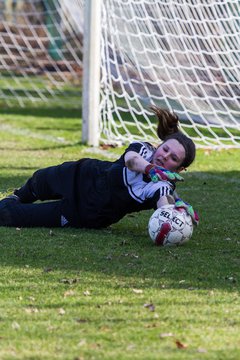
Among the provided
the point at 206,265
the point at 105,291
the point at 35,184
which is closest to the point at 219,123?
the point at 35,184

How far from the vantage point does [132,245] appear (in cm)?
630

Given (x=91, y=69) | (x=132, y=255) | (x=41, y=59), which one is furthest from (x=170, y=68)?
(x=41, y=59)

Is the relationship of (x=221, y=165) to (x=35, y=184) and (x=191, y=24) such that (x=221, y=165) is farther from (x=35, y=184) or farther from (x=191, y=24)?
(x=35, y=184)

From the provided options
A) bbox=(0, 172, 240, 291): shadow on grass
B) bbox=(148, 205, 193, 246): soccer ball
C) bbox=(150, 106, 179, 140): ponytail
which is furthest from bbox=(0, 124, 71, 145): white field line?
bbox=(148, 205, 193, 246): soccer ball

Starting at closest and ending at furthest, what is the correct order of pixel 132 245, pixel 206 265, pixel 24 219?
pixel 206 265 < pixel 132 245 < pixel 24 219

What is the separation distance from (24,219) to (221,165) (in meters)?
3.78

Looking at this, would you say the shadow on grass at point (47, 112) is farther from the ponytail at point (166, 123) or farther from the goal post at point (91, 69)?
the ponytail at point (166, 123)

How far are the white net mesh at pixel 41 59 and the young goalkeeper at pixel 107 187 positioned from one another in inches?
337

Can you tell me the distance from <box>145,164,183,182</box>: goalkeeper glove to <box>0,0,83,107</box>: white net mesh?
9.15 m

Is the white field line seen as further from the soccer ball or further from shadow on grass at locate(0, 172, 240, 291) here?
the soccer ball

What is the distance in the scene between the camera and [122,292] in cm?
509

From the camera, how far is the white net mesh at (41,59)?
16219 millimetres

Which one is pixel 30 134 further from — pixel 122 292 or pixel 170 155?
pixel 122 292

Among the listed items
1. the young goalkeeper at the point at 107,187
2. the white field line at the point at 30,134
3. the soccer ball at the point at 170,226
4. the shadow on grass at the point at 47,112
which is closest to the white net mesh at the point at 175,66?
the white field line at the point at 30,134
